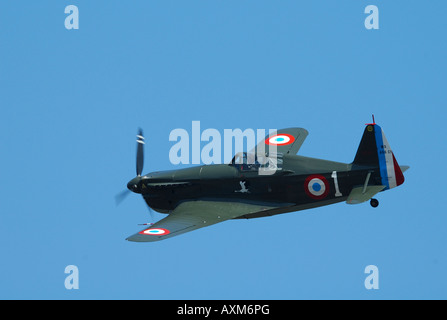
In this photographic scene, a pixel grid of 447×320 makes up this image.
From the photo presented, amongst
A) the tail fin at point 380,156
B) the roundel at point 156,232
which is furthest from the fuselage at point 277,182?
the roundel at point 156,232

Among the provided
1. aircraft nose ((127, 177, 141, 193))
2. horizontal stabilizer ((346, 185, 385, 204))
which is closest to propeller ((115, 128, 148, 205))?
aircraft nose ((127, 177, 141, 193))

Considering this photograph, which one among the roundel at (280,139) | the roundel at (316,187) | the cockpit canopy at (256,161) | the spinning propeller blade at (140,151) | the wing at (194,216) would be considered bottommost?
the wing at (194,216)

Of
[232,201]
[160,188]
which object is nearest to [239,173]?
[232,201]

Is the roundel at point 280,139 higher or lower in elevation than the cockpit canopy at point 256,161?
higher

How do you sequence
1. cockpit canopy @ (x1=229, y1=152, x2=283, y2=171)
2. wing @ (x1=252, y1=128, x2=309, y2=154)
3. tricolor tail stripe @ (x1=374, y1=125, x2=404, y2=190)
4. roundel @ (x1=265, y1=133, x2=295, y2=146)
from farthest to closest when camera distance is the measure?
roundel @ (x1=265, y1=133, x2=295, y2=146), wing @ (x1=252, y1=128, x2=309, y2=154), cockpit canopy @ (x1=229, y1=152, x2=283, y2=171), tricolor tail stripe @ (x1=374, y1=125, x2=404, y2=190)

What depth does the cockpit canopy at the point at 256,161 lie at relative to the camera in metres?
29.8

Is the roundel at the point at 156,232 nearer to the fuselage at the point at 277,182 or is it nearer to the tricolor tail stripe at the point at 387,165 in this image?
the fuselage at the point at 277,182

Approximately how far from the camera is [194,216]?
2947cm

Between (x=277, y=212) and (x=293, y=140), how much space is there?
4557 mm

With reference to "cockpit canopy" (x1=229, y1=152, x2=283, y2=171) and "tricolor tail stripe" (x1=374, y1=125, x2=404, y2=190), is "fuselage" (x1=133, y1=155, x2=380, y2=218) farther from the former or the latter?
"tricolor tail stripe" (x1=374, y1=125, x2=404, y2=190)

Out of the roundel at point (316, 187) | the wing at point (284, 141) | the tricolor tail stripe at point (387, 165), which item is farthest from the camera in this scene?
the wing at point (284, 141)

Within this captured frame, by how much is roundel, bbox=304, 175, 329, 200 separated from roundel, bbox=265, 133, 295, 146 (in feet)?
14.8

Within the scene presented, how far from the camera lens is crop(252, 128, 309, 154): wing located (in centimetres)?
3338

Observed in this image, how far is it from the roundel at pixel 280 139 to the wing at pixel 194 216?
450cm
